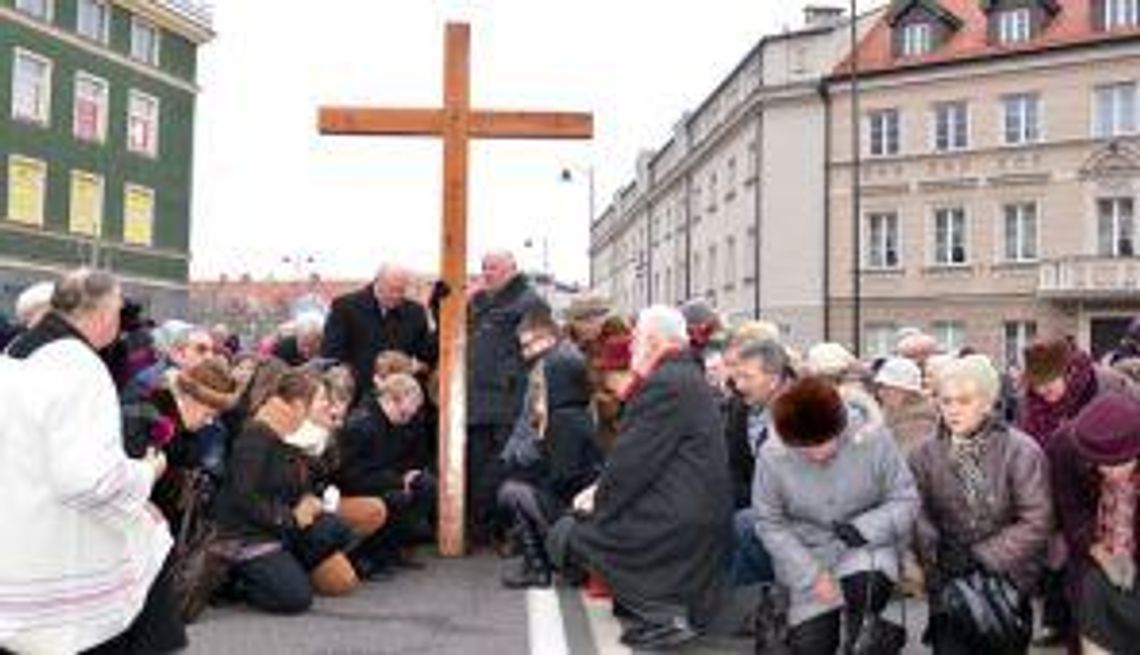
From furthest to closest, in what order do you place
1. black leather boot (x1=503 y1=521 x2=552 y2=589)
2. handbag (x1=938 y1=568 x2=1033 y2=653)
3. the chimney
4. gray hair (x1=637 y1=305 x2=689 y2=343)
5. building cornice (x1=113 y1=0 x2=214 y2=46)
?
the chimney, building cornice (x1=113 y1=0 x2=214 y2=46), black leather boot (x1=503 y1=521 x2=552 y2=589), gray hair (x1=637 y1=305 x2=689 y2=343), handbag (x1=938 y1=568 x2=1033 y2=653)

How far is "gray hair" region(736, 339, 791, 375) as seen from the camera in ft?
28.7

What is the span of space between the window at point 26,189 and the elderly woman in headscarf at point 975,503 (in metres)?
41.5

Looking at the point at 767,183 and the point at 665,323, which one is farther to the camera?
the point at 767,183

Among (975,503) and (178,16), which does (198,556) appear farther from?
(178,16)

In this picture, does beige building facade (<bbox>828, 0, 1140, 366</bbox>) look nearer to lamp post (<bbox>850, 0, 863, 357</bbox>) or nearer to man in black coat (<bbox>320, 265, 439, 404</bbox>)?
lamp post (<bbox>850, 0, 863, 357</bbox>)

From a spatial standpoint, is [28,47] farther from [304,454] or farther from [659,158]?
[659,158]

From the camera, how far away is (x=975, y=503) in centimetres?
721

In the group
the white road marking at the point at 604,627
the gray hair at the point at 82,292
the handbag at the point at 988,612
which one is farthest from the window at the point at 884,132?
the gray hair at the point at 82,292

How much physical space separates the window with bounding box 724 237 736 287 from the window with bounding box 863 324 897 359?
9.47 m

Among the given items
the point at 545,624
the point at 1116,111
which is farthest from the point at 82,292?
the point at 1116,111

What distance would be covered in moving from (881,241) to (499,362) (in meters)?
43.2

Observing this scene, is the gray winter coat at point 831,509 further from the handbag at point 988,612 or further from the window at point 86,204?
the window at point 86,204

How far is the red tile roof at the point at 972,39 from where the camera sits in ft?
161

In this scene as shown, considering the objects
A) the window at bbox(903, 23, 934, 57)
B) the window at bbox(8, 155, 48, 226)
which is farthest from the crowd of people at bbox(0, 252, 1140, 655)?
the window at bbox(903, 23, 934, 57)
